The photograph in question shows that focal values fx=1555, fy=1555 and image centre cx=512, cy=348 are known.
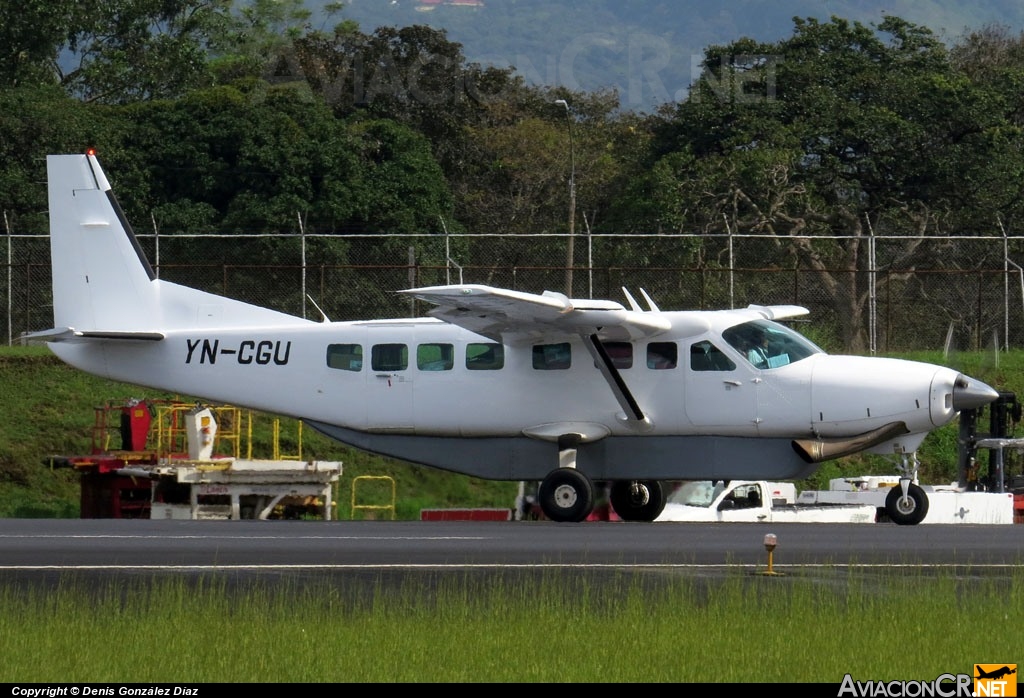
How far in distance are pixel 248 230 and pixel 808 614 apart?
2769cm

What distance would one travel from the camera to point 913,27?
42969 mm

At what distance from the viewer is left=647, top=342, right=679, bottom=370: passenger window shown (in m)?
17.6

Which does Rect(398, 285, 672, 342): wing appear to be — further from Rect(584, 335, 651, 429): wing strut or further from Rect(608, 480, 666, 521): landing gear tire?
Rect(608, 480, 666, 521): landing gear tire

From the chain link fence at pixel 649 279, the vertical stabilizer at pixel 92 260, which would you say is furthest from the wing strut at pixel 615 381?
the chain link fence at pixel 649 279

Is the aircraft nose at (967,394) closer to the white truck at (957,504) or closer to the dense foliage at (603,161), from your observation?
the white truck at (957,504)

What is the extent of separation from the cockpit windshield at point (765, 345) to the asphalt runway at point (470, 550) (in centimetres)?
187

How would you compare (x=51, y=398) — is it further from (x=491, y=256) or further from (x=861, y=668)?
(x=861, y=668)

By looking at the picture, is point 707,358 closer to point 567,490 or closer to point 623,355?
point 623,355

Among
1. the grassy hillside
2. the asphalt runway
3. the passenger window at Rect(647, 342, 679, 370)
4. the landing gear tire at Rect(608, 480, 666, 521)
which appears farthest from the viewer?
the grassy hillside

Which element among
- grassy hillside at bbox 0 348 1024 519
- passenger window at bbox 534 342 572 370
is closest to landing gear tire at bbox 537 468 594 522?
passenger window at bbox 534 342 572 370

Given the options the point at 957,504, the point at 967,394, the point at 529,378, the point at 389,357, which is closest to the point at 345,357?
the point at 389,357

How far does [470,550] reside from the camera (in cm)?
1372

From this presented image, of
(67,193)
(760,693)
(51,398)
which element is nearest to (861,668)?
(760,693)

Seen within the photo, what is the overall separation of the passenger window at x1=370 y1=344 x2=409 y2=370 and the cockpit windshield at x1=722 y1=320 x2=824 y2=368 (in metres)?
3.77
